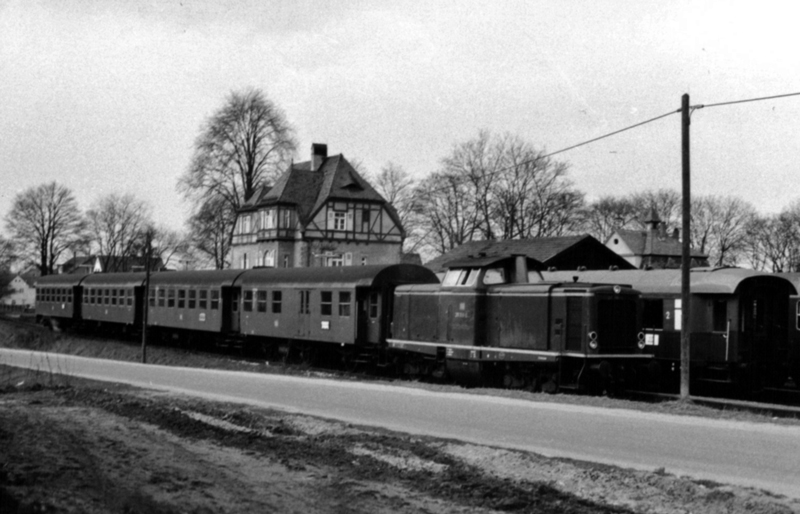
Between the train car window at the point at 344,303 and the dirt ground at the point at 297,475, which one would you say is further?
the train car window at the point at 344,303

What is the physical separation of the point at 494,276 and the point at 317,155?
50542mm

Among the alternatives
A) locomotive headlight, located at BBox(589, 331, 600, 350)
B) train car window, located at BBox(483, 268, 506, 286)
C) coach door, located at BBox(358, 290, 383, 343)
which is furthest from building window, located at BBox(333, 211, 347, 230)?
locomotive headlight, located at BBox(589, 331, 600, 350)

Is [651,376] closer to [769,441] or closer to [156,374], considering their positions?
[769,441]

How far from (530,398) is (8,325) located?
40.8m

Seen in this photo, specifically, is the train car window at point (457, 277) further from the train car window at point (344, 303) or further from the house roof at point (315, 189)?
the house roof at point (315, 189)

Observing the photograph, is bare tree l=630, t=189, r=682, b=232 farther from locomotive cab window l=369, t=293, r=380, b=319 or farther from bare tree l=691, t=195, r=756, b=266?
locomotive cab window l=369, t=293, r=380, b=319

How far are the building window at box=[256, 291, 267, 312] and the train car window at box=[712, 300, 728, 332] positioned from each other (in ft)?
51.4

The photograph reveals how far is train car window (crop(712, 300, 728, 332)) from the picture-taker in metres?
21.8

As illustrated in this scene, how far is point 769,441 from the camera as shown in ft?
40.5

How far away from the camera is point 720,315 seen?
21.9m

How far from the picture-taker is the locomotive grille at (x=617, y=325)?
1922 cm

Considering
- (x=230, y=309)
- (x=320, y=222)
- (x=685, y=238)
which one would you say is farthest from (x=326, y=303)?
(x=320, y=222)

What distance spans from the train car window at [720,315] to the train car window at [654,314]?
140cm

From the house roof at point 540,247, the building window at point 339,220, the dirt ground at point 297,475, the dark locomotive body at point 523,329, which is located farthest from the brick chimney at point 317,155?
the dirt ground at point 297,475
